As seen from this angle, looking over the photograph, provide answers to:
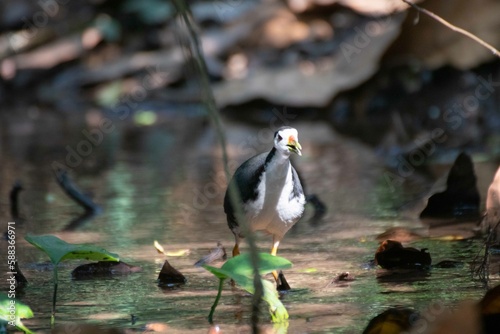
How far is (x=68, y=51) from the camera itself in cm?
1388

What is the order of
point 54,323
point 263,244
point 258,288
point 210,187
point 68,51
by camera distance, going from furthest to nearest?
point 68,51
point 210,187
point 263,244
point 54,323
point 258,288

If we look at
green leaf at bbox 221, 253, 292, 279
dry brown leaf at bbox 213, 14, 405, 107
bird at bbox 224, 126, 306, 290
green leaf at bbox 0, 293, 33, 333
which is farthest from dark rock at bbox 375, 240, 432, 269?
dry brown leaf at bbox 213, 14, 405, 107

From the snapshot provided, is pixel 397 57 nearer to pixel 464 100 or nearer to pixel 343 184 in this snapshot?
pixel 464 100

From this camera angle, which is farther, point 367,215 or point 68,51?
point 68,51

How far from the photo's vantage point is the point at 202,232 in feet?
16.7

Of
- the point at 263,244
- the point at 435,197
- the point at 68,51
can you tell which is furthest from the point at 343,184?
the point at 68,51

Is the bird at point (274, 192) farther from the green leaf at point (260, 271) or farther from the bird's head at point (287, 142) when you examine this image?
the green leaf at point (260, 271)

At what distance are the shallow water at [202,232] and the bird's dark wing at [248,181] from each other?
29 cm

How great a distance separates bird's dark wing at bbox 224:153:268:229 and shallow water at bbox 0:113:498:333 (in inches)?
11.4

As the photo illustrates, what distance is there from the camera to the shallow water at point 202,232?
3402mm

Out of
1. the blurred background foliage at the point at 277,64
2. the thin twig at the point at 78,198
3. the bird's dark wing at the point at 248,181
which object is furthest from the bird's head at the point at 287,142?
the blurred background foliage at the point at 277,64

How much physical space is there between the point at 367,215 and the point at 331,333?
244cm

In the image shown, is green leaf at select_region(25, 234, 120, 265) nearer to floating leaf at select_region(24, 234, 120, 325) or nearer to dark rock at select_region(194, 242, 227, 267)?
floating leaf at select_region(24, 234, 120, 325)

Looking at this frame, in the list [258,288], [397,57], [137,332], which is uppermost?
[397,57]
